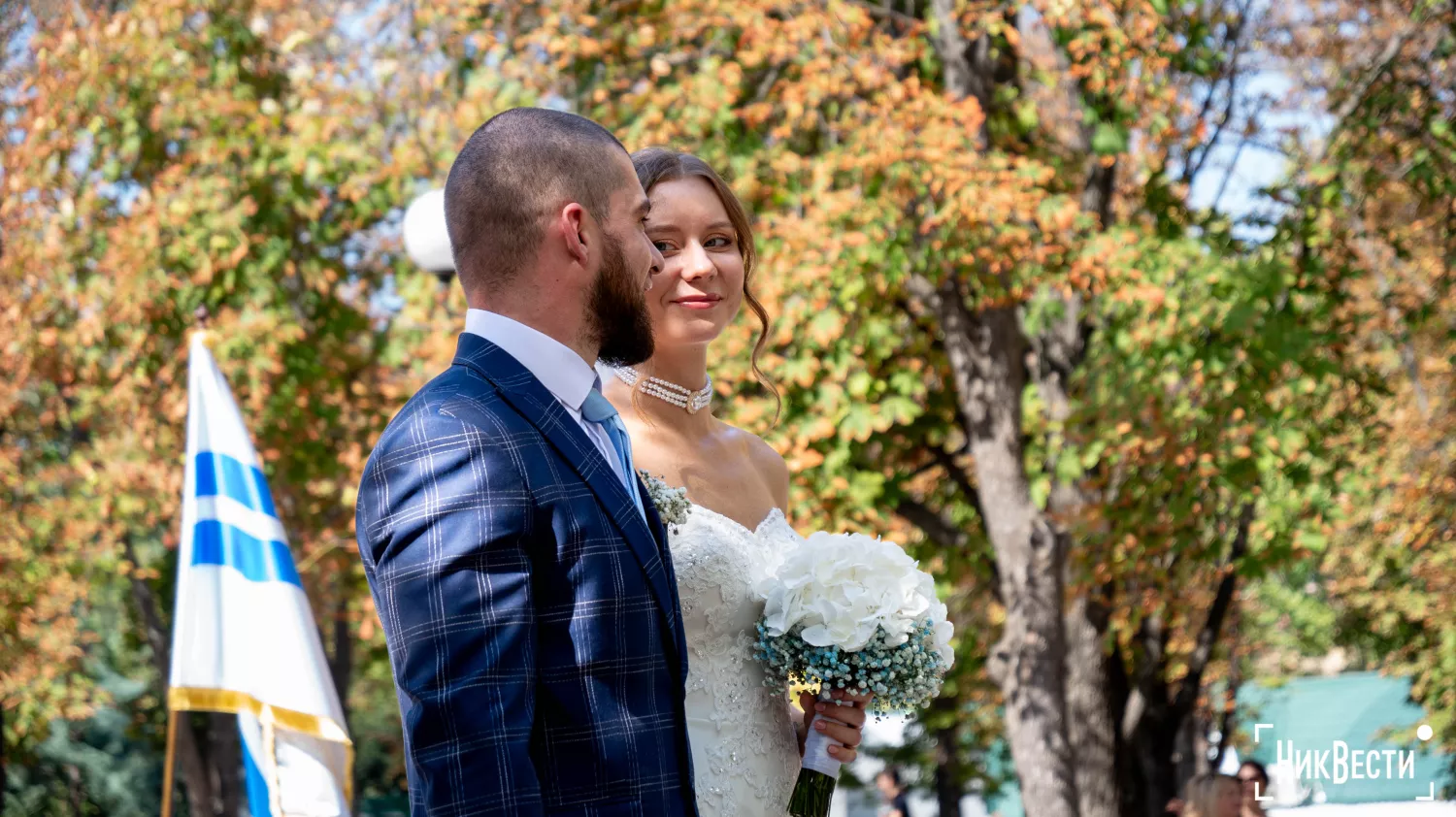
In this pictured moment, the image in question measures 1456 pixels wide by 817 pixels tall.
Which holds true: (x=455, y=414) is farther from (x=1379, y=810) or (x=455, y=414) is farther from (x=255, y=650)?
(x=1379, y=810)

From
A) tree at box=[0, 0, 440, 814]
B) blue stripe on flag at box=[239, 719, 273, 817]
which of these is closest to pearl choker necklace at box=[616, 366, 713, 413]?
blue stripe on flag at box=[239, 719, 273, 817]

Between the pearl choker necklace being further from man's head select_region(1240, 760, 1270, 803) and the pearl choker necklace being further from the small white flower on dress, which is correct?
man's head select_region(1240, 760, 1270, 803)

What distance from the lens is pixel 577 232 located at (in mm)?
2049

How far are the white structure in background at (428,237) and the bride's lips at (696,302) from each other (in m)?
3.39

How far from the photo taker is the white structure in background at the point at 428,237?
6.57 metres

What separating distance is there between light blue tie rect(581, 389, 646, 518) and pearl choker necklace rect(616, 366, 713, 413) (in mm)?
1166

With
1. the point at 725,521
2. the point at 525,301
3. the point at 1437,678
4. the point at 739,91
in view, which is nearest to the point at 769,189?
the point at 739,91

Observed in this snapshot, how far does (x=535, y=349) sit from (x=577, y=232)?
0.18 metres

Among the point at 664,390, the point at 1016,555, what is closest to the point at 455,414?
the point at 664,390

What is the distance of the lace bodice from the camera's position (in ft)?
10.0

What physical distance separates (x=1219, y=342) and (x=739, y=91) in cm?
373

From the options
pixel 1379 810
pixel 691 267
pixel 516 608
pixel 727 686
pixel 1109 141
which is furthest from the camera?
pixel 1379 810

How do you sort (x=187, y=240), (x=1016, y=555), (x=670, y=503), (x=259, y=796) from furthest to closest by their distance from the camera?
(x=187, y=240) < (x=1016, y=555) < (x=259, y=796) < (x=670, y=503)

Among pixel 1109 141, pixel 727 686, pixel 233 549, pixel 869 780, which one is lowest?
pixel 869 780
